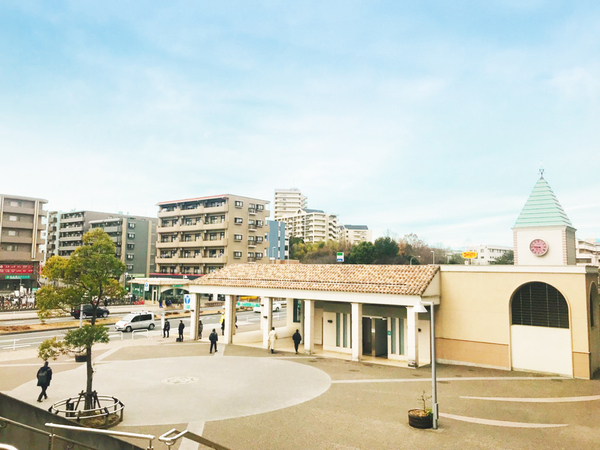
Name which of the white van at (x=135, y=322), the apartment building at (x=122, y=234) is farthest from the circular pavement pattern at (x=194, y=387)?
the apartment building at (x=122, y=234)

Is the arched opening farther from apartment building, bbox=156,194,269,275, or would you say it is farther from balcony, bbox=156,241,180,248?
balcony, bbox=156,241,180,248

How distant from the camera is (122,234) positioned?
85312mm

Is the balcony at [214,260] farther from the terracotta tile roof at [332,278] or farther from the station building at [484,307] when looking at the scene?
the station building at [484,307]

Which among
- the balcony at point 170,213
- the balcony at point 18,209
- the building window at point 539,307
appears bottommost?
the building window at point 539,307

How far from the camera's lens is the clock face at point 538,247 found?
22.6m

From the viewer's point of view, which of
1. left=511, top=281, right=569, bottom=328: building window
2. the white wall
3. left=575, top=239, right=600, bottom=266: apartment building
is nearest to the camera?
the white wall

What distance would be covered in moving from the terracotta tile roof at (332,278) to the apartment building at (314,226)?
99398 mm

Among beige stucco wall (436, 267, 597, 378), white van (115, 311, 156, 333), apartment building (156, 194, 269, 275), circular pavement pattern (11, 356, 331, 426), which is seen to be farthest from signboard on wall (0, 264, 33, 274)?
beige stucco wall (436, 267, 597, 378)

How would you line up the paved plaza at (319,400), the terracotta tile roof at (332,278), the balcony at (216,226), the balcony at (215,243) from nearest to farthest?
the paved plaza at (319,400) < the terracotta tile roof at (332,278) < the balcony at (215,243) < the balcony at (216,226)

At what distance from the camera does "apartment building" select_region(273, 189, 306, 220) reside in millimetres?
157000

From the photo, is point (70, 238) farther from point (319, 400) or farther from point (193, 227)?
point (319, 400)

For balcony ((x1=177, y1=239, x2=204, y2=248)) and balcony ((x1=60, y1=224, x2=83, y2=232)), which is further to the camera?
balcony ((x1=60, y1=224, x2=83, y2=232))

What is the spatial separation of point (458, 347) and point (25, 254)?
231 feet

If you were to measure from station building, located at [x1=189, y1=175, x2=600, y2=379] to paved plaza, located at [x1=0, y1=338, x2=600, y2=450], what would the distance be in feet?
3.80
